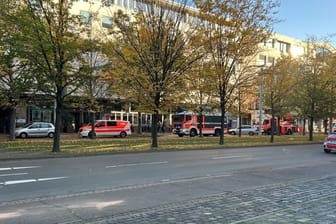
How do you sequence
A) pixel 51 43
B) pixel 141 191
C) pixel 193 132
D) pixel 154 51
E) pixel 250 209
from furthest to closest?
pixel 193 132 → pixel 154 51 → pixel 51 43 → pixel 141 191 → pixel 250 209

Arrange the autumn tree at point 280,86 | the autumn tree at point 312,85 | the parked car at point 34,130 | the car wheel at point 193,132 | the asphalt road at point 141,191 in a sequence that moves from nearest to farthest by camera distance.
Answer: the asphalt road at point 141,191
the parked car at point 34,130
the autumn tree at point 280,86
the autumn tree at point 312,85
the car wheel at point 193,132

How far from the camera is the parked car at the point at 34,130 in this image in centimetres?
3262

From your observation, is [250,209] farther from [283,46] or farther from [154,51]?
[283,46]

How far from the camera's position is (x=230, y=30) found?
26.8 meters

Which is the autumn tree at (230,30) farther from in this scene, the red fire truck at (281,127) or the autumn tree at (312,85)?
the red fire truck at (281,127)

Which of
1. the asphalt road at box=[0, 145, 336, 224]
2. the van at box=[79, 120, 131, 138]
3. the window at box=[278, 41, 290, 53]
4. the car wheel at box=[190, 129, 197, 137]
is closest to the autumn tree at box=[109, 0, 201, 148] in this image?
the asphalt road at box=[0, 145, 336, 224]

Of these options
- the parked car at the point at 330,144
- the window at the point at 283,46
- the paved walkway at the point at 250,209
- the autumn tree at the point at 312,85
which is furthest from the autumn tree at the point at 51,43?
the window at the point at 283,46

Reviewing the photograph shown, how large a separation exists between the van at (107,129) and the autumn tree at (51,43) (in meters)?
14.9

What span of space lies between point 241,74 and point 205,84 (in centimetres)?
327

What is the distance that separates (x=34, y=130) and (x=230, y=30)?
19.3m

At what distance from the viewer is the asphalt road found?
245 inches

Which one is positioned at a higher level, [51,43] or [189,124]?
[51,43]

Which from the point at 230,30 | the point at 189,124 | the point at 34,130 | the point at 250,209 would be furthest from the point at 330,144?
the point at 34,130

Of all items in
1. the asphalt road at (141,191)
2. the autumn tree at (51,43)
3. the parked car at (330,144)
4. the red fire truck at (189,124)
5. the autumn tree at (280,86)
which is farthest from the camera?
the red fire truck at (189,124)
